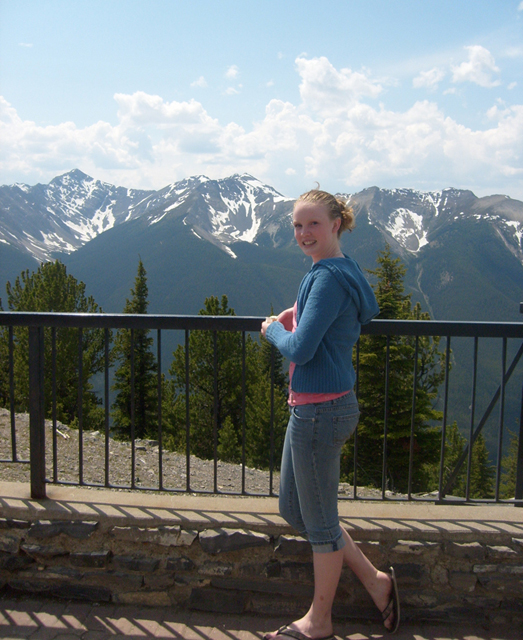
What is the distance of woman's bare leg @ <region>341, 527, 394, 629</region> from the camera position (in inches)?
96.7

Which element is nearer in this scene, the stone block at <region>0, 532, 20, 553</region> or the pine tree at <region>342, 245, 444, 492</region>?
the stone block at <region>0, 532, 20, 553</region>

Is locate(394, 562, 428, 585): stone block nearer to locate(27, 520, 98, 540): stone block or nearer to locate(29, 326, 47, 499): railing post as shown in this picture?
locate(27, 520, 98, 540): stone block

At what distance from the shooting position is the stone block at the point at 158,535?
112 inches

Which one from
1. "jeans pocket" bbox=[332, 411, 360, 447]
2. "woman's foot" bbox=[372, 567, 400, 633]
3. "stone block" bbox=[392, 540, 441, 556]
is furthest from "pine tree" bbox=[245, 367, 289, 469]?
"jeans pocket" bbox=[332, 411, 360, 447]

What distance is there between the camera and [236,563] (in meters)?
2.84

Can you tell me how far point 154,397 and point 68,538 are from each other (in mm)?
31276

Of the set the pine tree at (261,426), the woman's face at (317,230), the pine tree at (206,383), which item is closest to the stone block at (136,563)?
the woman's face at (317,230)

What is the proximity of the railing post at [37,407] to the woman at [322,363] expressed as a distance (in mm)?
1396

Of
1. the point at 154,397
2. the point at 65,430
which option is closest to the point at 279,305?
the point at 154,397

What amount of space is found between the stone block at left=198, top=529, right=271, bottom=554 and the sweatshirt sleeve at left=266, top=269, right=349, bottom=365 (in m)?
1.19

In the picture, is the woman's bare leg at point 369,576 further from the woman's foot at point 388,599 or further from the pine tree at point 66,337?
the pine tree at point 66,337

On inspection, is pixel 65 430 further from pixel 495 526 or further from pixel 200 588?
pixel 495 526

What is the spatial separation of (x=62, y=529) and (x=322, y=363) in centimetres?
175

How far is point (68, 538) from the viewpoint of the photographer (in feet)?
9.57
